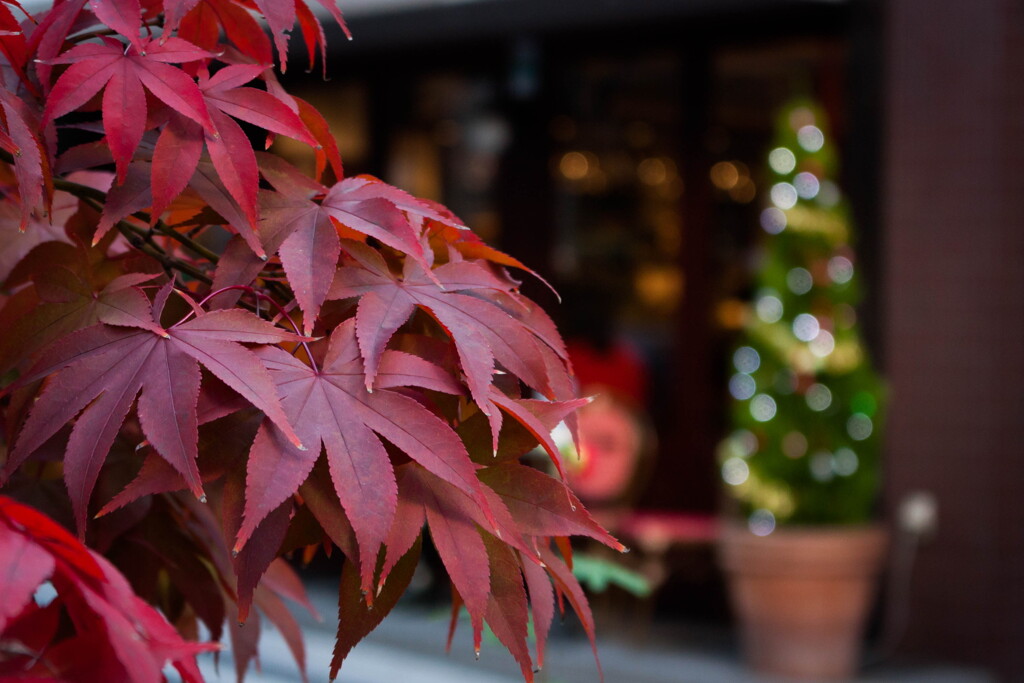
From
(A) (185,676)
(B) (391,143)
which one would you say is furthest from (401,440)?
(B) (391,143)

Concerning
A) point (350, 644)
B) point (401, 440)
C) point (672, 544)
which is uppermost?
point (401, 440)

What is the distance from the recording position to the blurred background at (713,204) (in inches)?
194

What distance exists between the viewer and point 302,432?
670mm

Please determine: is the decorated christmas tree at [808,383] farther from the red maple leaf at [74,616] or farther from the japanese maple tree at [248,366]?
the red maple leaf at [74,616]

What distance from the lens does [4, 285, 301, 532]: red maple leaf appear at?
66 centimetres

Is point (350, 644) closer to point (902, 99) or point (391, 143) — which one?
point (902, 99)

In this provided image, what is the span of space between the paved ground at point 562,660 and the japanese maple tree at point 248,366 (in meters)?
3.49

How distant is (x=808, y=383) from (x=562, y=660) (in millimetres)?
1565

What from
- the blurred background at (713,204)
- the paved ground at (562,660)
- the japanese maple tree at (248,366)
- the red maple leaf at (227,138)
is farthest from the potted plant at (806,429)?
the red maple leaf at (227,138)

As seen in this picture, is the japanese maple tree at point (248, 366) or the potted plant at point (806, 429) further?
the potted plant at point (806, 429)

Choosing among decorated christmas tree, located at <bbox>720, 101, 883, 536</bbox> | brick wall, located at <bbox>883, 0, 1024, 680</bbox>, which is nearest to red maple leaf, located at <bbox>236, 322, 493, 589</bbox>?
decorated christmas tree, located at <bbox>720, 101, 883, 536</bbox>

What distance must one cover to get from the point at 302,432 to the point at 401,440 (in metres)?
0.05

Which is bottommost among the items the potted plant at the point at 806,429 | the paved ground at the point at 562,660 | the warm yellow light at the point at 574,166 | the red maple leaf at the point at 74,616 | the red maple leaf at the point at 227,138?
the paved ground at the point at 562,660

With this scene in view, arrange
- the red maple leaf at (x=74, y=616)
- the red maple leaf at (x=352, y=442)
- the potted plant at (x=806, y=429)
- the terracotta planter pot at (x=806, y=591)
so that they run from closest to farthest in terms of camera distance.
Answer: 1. the red maple leaf at (x=74, y=616)
2. the red maple leaf at (x=352, y=442)
3. the terracotta planter pot at (x=806, y=591)
4. the potted plant at (x=806, y=429)
